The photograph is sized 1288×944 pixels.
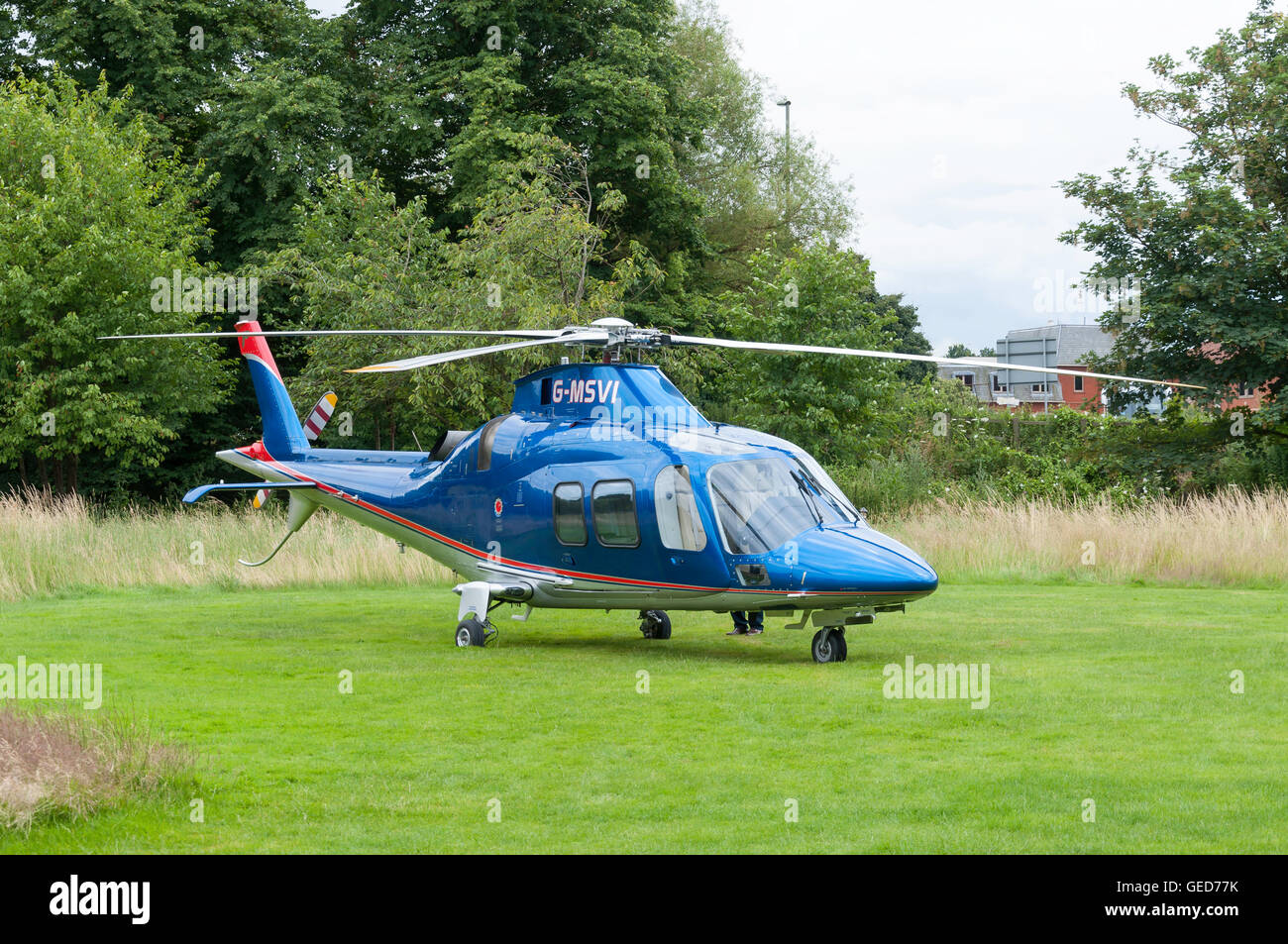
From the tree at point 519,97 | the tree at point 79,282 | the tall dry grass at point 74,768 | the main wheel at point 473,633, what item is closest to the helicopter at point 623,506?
the main wheel at point 473,633

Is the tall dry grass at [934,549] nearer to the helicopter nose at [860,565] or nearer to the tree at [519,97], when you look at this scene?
the helicopter nose at [860,565]

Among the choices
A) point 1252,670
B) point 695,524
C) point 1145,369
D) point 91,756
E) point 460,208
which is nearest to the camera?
point 91,756

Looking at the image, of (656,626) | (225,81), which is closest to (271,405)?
(656,626)

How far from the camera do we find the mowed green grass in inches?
318

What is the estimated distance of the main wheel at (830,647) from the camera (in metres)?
15.0

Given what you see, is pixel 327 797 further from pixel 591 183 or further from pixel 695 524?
pixel 591 183

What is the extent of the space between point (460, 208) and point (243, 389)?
9451mm

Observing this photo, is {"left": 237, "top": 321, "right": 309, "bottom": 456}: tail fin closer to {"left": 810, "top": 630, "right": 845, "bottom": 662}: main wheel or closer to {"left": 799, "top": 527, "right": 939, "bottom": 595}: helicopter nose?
{"left": 810, "top": 630, "right": 845, "bottom": 662}: main wheel

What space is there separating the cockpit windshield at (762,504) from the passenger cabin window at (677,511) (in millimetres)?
272

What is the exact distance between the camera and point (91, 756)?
8766 mm

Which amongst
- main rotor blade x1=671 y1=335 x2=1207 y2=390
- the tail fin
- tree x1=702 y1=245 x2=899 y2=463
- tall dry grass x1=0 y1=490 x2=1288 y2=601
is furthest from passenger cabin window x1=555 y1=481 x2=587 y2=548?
tree x1=702 y1=245 x2=899 y2=463

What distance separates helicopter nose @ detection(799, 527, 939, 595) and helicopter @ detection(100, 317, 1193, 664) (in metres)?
0.01

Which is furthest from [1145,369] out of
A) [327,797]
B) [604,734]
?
[327,797]

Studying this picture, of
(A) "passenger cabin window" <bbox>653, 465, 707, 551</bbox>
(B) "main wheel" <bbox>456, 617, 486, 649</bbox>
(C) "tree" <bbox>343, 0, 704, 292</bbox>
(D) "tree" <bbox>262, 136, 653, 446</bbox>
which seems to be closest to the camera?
(A) "passenger cabin window" <bbox>653, 465, 707, 551</bbox>
